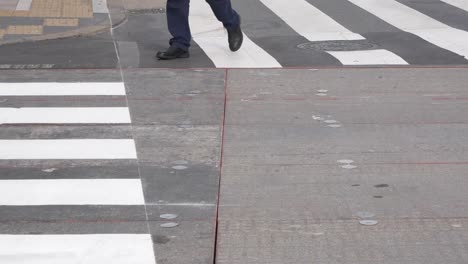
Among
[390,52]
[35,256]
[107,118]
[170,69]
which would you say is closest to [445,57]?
[390,52]

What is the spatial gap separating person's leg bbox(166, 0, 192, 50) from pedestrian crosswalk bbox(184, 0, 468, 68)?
1.23 feet

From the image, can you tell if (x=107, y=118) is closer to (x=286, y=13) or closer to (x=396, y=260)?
(x=396, y=260)

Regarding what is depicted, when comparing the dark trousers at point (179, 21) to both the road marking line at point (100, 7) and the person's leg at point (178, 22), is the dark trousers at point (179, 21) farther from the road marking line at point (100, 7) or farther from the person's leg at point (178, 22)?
the road marking line at point (100, 7)

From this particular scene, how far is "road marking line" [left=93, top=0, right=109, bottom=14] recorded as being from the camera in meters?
14.4

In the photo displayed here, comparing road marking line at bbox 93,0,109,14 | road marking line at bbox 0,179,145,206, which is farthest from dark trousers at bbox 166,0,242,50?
road marking line at bbox 0,179,145,206

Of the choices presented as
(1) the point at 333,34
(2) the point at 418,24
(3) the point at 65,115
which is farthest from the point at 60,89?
(2) the point at 418,24

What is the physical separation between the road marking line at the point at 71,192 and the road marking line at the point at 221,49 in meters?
3.95

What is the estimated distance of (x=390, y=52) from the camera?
11500 millimetres

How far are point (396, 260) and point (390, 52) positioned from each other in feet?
19.9

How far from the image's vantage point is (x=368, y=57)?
11203 millimetres

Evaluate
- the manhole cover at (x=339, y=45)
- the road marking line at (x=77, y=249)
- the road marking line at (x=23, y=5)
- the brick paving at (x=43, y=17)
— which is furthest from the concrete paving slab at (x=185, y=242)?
the road marking line at (x=23, y=5)

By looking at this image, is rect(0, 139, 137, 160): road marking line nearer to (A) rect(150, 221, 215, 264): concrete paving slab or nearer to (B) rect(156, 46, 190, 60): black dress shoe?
(A) rect(150, 221, 215, 264): concrete paving slab

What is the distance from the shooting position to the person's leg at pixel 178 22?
1113 cm

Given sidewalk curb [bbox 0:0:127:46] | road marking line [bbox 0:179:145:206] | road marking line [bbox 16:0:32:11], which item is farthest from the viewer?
road marking line [bbox 16:0:32:11]
